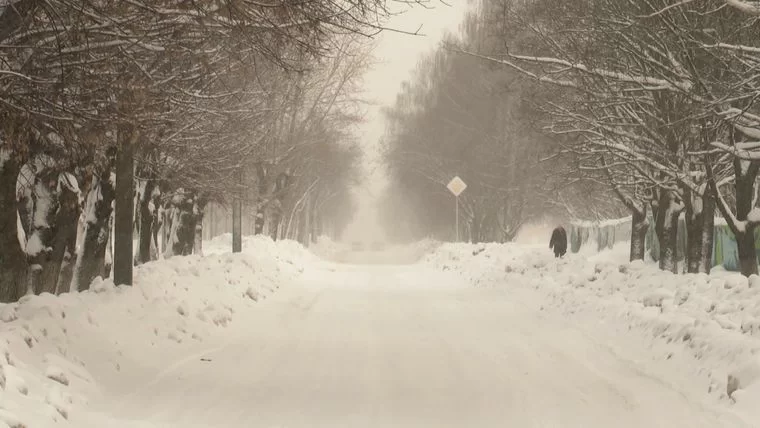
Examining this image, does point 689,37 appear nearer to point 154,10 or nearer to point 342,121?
point 154,10

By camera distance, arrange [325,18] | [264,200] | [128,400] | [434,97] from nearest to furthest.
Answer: [325,18]
[128,400]
[264,200]
[434,97]

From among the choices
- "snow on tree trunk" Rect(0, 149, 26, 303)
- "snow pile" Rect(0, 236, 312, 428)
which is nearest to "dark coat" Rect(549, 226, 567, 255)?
"snow pile" Rect(0, 236, 312, 428)

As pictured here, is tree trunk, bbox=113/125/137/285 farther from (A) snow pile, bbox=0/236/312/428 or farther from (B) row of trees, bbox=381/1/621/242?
(B) row of trees, bbox=381/1/621/242

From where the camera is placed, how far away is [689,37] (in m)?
11.2

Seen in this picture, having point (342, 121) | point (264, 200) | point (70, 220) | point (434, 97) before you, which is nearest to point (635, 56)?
point (70, 220)

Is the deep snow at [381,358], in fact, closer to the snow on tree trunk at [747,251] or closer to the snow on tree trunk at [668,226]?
Answer: the snow on tree trunk at [747,251]

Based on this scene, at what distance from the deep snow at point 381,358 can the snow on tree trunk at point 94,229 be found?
2.99ft

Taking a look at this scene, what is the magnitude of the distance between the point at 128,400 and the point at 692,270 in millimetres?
13059

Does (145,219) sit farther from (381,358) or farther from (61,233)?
(381,358)

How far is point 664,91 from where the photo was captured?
14383 millimetres

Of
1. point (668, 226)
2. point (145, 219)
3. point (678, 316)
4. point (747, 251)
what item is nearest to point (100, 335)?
point (678, 316)

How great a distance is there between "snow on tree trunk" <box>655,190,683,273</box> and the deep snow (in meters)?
3.32

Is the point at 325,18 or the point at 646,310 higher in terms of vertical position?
the point at 325,18

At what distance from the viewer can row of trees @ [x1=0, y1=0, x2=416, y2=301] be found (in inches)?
289
